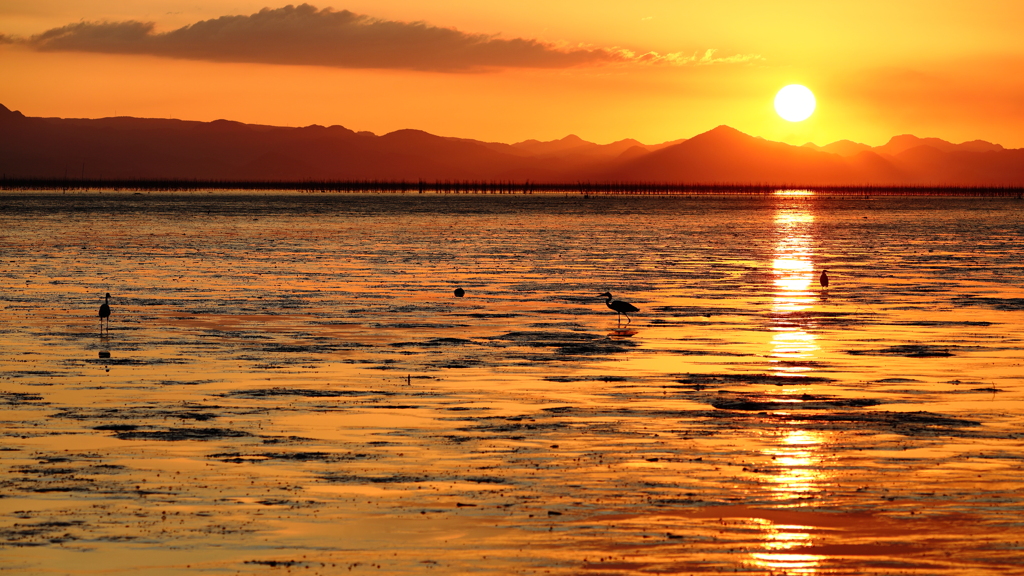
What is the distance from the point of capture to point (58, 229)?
85625 millimetres

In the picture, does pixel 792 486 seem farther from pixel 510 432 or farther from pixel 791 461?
pixel 510 432

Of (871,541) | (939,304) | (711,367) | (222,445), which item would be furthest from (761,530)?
(939,304)

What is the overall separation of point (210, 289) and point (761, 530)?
29.7m

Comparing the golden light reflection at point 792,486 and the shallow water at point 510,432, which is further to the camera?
the shallow water at point 510,432

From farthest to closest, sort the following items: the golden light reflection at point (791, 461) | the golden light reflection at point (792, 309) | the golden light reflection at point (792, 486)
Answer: the golden light reflection at point (792, 309)
the golden light reflection at point (791, 461)
the golden light reflection at point (792, 486)

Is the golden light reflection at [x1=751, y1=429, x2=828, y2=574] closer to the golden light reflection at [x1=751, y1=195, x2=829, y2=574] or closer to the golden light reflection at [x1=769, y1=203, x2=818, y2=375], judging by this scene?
the golden light reflection at [x1=751, y1=195, x2=829, y2=574]

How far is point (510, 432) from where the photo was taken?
15.9 metres

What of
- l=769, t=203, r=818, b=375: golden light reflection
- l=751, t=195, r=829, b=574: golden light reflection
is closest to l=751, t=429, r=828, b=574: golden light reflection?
l=751, t=195, r=829, b=574: golden light reflection

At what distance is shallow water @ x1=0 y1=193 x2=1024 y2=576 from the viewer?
36.0 ft

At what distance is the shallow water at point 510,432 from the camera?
10977 mm

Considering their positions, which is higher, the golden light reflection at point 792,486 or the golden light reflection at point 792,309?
the golden light reflection at point 792,486

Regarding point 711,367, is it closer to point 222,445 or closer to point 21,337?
point 222,445

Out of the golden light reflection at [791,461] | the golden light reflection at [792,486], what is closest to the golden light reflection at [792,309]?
the golden light reflection at [791,461]

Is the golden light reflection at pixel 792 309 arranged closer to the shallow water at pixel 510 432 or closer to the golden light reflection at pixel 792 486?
the shallow water at pixel 510 432
